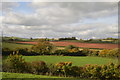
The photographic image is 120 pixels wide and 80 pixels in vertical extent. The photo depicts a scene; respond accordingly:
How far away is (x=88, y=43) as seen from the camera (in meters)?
7.15

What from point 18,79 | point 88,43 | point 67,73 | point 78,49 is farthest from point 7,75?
point 88,43

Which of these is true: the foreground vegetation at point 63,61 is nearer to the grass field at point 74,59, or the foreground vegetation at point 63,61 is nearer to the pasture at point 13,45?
the grass field at point 74,59

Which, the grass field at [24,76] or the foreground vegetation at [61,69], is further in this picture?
the foreground vegetation at [61,69]

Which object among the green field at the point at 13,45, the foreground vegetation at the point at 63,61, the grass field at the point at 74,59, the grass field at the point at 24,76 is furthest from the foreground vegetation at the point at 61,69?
the green field at the point at 13,45

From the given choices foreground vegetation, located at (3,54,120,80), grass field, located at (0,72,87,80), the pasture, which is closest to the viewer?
grass field, located at (0,72,87,80)

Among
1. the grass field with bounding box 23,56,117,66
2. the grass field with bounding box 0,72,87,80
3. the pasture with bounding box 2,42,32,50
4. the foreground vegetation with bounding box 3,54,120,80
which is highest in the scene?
the pasture with bounding box 2,42,32,50

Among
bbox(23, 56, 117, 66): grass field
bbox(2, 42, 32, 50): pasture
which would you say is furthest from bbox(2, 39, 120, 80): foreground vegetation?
bbox(2, 42, 32, 50): pasture

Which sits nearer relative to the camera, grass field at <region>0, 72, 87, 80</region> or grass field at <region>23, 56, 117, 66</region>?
grass field at <region>0, 72, 87, 80</region>

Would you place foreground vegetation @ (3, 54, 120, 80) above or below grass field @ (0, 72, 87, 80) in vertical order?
above

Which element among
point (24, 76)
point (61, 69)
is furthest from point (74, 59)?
point (24, 76)

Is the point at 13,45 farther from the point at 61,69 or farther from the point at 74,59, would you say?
the point at 74,59

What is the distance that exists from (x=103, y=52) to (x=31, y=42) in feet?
10.6

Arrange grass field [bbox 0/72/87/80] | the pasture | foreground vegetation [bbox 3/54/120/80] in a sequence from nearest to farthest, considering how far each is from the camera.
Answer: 1. grass field [bbox 0/72/87/80]
2. foreground vegetation [bbox 3/54/120/80]
3. the pasture

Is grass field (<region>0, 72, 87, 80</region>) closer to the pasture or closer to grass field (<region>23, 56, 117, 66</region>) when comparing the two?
grass field (<region>23, 56, 117, 66</region>)
